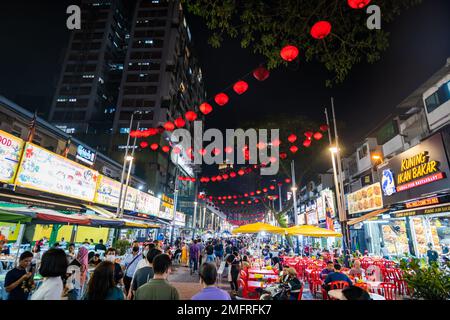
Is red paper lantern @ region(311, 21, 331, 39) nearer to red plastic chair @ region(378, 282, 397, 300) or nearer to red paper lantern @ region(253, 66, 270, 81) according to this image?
red paper lantern @ region(253, 66, 270, 81)

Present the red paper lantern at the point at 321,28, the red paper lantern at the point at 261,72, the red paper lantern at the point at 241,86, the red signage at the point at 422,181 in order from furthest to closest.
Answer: the red signage at the point at 422,181
the red paper lantern at the point at 241,86
the red paper lantern at the point at 261,72
the red paper lantern at the point at 321,28

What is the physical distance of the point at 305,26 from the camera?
294 inches

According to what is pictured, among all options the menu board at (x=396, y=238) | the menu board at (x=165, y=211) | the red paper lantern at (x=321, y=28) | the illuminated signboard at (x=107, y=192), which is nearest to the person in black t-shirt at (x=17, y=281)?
the red paper lantern at (x=321, y=28)

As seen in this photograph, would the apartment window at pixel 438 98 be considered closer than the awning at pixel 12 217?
No

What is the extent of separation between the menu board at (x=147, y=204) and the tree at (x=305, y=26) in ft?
Result: 75.9

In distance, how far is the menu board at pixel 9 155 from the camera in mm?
11031

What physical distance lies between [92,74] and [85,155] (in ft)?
172

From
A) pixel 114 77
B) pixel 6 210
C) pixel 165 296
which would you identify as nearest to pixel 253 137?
pixel 6 210

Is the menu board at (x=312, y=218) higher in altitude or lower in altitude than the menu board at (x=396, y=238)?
higher

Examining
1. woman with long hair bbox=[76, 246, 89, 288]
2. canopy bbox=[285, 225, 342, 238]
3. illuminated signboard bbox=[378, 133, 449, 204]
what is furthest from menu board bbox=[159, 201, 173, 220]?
illuminated signboard bbox=[378, 133, 449, 204]

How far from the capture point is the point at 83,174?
1722cm

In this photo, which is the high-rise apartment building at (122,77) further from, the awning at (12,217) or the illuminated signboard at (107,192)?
the awning at (12,217)

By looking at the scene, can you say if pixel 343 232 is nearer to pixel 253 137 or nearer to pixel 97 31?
pixel 253 137
